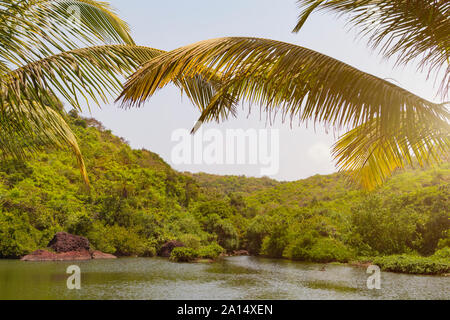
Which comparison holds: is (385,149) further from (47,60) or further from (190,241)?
(190,241)

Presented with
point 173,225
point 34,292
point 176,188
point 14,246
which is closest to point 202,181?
point 176,188

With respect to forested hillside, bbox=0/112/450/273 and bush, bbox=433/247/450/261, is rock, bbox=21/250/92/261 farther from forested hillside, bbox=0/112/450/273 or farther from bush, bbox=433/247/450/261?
bush, bbox=433/247/450/261

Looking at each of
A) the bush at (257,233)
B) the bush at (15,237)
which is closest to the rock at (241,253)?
the bush at (257,233)

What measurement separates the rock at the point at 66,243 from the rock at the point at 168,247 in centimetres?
499

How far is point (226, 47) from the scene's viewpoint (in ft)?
5.92

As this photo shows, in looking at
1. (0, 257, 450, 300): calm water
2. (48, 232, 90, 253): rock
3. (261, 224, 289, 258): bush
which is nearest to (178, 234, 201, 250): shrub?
(261, 224, 289, 258): bush

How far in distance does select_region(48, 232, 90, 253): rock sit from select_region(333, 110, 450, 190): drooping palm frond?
19408 mm

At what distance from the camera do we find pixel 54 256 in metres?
18.7

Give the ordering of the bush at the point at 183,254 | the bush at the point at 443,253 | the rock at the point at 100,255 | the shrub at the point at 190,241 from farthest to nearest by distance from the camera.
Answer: the shrub at the point at 190,241 < the rock at the point at 100,255 < the bush at the point at 183,254 < the bush at the point at 443,253

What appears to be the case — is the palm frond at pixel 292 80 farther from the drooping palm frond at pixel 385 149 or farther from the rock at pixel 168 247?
the rock at pixel 168 247

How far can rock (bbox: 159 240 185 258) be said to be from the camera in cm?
2258

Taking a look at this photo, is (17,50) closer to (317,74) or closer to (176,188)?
(317,74)

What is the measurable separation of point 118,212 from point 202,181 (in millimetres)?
26387

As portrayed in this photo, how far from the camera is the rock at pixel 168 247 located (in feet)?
74.1
